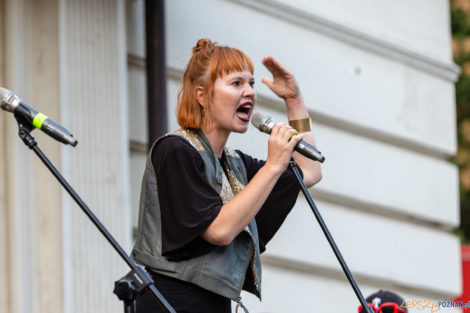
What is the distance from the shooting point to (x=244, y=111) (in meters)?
3.86

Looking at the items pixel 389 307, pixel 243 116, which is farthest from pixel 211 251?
pixel 389 307

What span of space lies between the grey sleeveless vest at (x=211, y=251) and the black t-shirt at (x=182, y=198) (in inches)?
1.2

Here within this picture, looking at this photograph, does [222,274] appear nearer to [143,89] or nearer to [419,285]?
[143,89]

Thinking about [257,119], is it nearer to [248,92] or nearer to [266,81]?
[248,92]

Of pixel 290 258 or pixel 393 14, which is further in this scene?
pixel 393 14

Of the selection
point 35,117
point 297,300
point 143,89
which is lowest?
point 297,300

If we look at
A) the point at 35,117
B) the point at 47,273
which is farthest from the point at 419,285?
the point at 35,117

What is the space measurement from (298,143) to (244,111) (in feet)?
1.23

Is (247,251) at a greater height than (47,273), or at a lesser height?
greater

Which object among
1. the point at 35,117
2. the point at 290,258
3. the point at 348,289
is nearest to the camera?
the point at 35,117

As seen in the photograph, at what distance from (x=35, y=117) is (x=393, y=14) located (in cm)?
479

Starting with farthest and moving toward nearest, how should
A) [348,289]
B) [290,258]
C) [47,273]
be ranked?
[348,289], [290,258], [47,273]

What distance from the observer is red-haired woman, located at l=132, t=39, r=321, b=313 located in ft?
11.6

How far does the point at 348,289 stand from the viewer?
7094 mm
